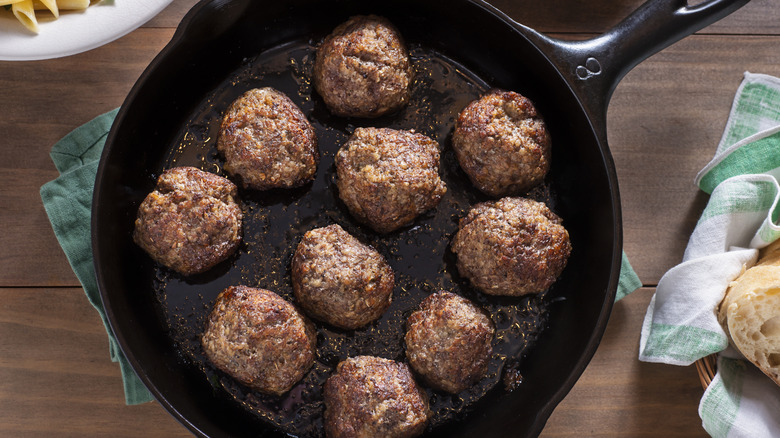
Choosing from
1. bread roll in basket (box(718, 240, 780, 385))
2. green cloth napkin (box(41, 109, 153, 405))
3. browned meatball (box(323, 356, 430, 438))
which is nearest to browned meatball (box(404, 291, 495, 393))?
browned meatball (box(323, 356, 430, 438))

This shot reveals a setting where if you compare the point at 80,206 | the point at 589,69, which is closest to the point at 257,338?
the point at 80,206

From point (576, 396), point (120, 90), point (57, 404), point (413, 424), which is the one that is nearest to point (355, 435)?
point (413, 424)

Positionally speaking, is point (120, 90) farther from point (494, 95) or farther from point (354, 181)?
point (494, 95)

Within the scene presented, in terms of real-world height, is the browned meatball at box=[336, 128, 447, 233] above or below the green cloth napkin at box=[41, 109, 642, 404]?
above

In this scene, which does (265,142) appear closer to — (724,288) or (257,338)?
(257,338)

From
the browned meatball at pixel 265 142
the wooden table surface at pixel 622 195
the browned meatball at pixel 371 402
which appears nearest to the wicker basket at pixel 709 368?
the wooden table surface at pixel 622 195

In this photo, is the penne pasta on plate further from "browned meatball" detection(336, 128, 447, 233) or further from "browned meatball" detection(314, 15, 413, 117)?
"browned meatball" detection(336, 128, 447, 233)

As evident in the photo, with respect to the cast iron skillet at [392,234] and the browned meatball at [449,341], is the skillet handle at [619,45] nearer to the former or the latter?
the cast iron skillet at [392,234]
